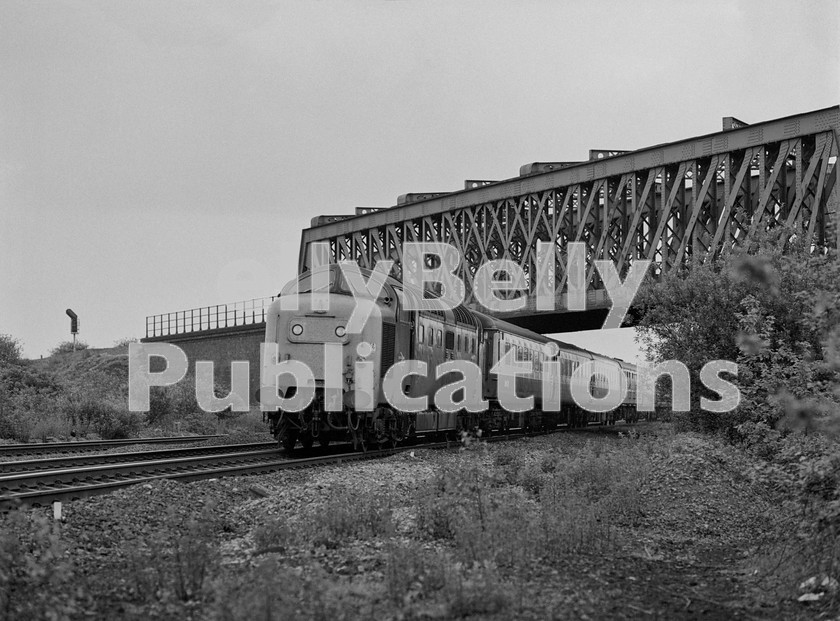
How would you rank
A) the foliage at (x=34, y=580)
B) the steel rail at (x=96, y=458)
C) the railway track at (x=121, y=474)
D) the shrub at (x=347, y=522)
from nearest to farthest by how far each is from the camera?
the foliage at (x=34, y=580) < the shrub at (x=347, y=522) < the railway track at (x=121, y=474) < the steel rail at (x=96, y=458)

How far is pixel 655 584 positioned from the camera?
8.20m

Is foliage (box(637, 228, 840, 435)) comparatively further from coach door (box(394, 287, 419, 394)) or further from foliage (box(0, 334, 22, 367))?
foliage (box(0, 334, 22, 367))

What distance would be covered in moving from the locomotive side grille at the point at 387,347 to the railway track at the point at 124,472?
6.01ft

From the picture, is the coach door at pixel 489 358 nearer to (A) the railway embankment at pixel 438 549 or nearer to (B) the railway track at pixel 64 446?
(B) the railway track at pixel 64 446

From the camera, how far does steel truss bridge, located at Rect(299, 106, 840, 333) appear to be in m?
33.1

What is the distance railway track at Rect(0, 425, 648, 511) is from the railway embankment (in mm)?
716

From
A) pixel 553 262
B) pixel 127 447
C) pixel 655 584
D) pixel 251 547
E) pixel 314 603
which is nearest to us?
pixel 314 603

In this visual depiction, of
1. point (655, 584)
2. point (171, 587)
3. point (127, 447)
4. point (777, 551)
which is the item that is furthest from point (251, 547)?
point (127, 447)

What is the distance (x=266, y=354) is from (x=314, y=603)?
41.4 feet

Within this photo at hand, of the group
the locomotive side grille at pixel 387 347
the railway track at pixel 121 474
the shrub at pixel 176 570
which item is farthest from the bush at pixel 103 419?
the shrub at pixel 176 570

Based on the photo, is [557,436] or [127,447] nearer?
[127,447]

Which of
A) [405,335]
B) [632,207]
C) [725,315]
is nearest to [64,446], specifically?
[405,335]

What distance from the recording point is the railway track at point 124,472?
12438mm

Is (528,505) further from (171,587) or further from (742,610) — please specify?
(171,587)
